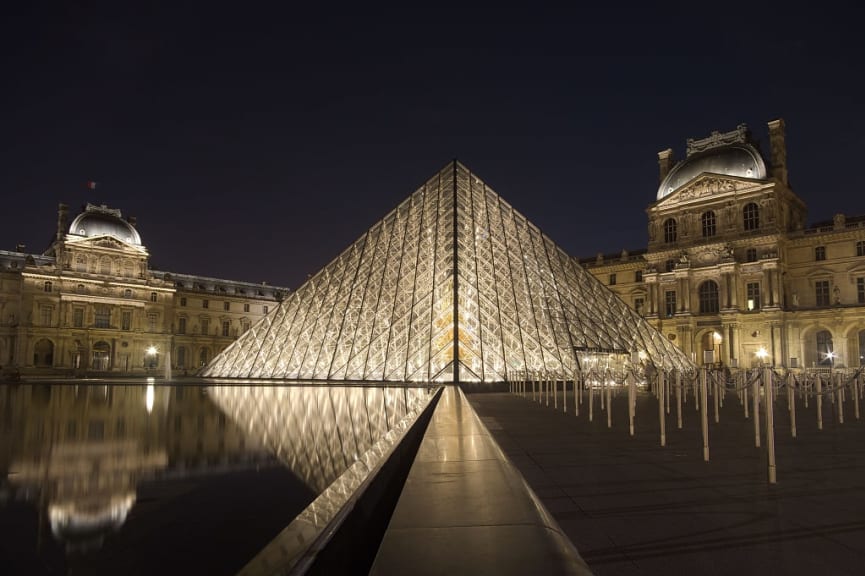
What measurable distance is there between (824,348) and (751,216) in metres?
9.35

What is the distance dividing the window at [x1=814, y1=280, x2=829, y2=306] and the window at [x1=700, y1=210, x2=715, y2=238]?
6944 mm

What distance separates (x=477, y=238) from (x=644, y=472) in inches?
778

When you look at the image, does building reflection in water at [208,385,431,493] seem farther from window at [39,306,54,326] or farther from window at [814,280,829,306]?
window at [39,306,54,326]

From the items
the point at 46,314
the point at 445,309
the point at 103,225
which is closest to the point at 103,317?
the point at 46,314

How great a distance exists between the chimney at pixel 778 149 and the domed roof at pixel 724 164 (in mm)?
1396

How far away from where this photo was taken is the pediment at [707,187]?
39906mm

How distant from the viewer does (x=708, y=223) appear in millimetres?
41688

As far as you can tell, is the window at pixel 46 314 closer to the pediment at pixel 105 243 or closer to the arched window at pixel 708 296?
the pediment at pixel 105 243

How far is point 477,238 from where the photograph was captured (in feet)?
78.9

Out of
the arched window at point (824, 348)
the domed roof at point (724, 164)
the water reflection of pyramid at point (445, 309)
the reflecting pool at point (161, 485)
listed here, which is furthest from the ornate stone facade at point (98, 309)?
the arched window at point (824, 348)

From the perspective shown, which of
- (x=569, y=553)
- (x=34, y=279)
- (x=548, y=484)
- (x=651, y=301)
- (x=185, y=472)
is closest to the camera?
(x=569, y=553)

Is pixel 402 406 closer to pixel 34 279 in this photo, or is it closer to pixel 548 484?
pixel 548 484

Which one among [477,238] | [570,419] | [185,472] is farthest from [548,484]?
[477,238]

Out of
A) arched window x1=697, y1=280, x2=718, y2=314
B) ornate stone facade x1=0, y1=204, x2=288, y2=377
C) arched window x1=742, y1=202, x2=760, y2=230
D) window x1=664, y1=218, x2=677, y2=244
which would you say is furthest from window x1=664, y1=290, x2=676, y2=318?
ornate stone facade x1=0, y1=204, x2=288, y2=377
